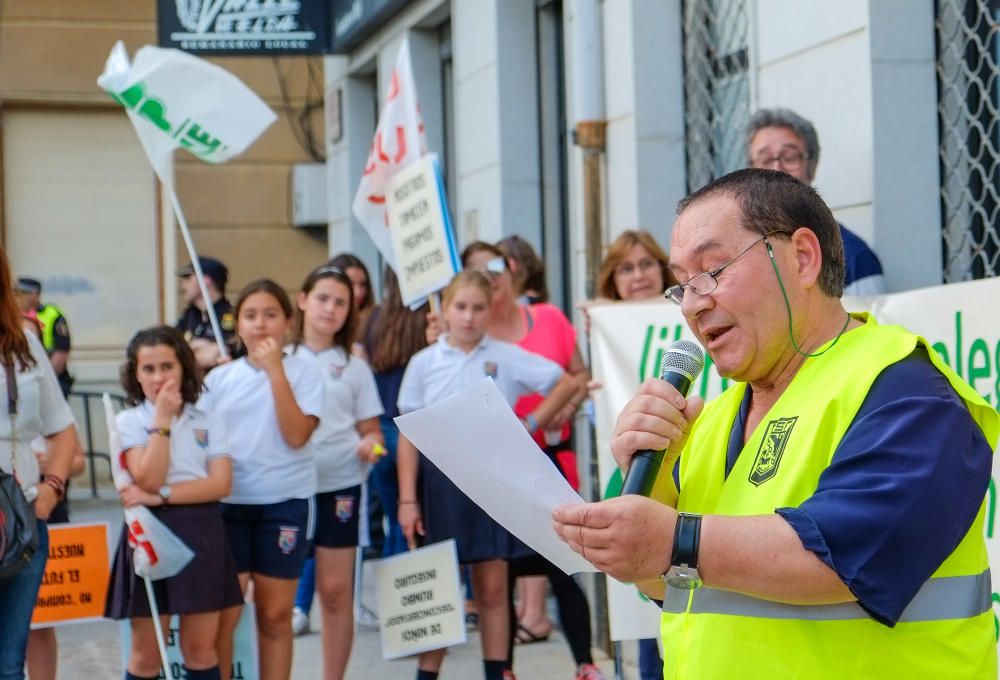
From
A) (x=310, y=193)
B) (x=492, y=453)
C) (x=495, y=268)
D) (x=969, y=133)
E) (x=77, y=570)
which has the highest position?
(x=310, y=193)

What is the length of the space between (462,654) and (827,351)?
5228 mm

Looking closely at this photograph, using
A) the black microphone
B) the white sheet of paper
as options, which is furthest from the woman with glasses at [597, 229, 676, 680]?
the white sheet of paper

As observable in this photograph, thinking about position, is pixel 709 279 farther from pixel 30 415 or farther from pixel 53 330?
pixel 53 330

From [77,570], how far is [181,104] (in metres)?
2.40

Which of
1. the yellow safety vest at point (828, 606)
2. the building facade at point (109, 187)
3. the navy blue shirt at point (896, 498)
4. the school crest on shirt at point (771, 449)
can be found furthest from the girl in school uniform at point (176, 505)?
the building facade at point (109, 187)

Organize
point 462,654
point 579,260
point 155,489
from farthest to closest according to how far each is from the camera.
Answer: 1. point 579,260
2. point 462,654
3. point 155,489

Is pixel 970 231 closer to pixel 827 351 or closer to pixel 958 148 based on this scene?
pixel 958 148

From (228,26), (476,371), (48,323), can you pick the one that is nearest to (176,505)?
(476,371)

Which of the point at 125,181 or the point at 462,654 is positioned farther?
the point at 125,181

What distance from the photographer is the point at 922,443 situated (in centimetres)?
198

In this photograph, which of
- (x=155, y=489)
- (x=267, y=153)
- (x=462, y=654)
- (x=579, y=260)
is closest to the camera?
(x=155, y=489)

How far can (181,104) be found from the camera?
276 inches

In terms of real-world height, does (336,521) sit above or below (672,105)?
below

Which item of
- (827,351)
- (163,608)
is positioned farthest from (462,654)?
(827,351)
